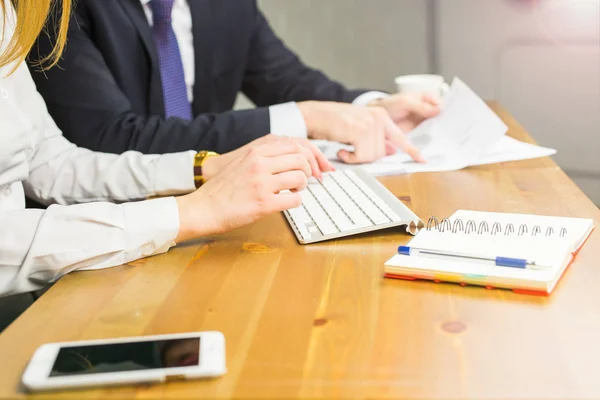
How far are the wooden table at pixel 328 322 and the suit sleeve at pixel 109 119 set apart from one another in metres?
0.40

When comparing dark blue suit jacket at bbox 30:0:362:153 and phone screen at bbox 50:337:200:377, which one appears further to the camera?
dark blue suit jacket at bbox 30:0:362:153

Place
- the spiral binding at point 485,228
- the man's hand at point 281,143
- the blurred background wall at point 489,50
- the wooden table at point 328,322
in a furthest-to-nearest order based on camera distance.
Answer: the blurred background wall at point 489,50 < the man's hand at point 281,143 < the spiral binding at point 485,228 < the wooden table at point 328,322

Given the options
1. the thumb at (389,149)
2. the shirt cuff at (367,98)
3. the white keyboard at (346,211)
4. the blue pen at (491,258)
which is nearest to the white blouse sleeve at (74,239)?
the white keyboard at (346,211)

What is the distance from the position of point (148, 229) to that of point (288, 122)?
51 centimetres

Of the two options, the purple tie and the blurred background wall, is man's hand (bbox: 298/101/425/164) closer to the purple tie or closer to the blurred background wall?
the purple tie

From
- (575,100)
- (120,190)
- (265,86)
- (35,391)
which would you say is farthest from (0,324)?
(575,100)

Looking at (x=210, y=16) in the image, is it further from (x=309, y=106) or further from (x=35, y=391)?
(x=35, y=391)

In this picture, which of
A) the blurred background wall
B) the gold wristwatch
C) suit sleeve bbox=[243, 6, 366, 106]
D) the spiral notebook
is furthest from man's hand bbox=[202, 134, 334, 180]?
the blurred background wall

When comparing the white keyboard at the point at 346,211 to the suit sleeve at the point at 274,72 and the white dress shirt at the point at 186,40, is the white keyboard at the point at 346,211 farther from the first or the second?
the suit sleeve at the point at 274,72

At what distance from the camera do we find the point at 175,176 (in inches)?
46.6

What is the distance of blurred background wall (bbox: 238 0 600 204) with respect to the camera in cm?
214

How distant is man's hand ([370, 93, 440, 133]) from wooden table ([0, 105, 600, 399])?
20.6 inches

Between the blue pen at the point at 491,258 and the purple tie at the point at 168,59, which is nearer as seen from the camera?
the blue pen at the point at 491,258

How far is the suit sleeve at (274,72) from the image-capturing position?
184 centimetres
